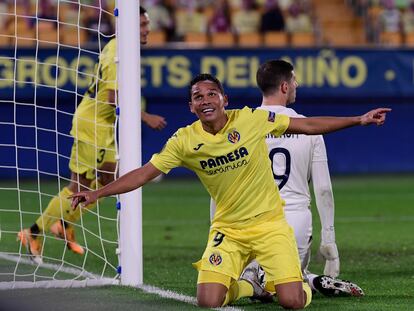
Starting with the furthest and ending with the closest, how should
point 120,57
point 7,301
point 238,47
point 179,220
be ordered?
point 238,47
point 179,220
point 120,57
point 7,301

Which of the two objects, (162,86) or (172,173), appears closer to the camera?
(162,86)

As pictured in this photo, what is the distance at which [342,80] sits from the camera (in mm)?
20031

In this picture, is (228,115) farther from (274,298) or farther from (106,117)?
(106,117)

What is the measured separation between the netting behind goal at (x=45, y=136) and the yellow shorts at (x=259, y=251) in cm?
150

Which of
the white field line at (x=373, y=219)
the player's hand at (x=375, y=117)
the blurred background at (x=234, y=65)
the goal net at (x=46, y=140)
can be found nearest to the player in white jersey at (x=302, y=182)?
the player's hand at (x=375, y=117)

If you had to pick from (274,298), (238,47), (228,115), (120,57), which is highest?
(238,47)

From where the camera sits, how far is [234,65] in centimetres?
1973

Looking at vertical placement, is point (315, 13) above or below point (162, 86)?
above

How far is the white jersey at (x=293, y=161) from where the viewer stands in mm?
7629

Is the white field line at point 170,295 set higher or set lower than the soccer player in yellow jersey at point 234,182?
lower

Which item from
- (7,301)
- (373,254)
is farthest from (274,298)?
(373,254)

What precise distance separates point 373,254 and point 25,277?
3.38 meters

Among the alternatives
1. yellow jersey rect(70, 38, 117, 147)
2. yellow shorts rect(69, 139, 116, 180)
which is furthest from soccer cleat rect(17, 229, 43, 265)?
yellow jersey rect(70, 38, 117, 147)

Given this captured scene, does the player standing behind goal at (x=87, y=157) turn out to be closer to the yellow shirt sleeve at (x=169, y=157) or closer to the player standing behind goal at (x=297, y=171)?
the player standing behind goal at (x=297, y=171)
